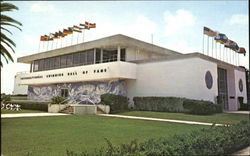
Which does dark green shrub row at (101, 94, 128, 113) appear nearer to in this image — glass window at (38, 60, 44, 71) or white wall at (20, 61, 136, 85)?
white wall at (20, 61, 136, 85)

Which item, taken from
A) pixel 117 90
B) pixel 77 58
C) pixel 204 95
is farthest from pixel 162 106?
pixel 77 58

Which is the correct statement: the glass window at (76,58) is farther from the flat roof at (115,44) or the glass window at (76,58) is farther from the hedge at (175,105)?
the hedge at (175,105)

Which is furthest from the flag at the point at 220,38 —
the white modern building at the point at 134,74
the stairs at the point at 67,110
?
the stairs at the point at 67,110

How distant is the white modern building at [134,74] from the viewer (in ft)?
66.8

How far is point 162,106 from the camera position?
68.5ft

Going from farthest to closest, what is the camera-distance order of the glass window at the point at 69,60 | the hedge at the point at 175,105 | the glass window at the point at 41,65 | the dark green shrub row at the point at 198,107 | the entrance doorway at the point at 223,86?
the glass window at the point at 41,65
the glass window at the point at 69,60
the entrance doorway at the point at 223,86
the hedge at the point at 175,105
the dark green shrub row at the point at 198,107

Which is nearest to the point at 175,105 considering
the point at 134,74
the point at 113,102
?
the point at 113,102

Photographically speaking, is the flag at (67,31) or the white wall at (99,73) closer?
the white wall at (99,73)

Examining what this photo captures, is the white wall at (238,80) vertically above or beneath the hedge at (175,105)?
above

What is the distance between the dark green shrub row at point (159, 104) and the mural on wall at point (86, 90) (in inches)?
105

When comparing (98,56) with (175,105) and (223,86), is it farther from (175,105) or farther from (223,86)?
(223,86)

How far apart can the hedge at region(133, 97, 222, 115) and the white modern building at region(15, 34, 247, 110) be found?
0.95m

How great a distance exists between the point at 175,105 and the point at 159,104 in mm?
1756

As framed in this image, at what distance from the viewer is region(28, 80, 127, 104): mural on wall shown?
2462cm
